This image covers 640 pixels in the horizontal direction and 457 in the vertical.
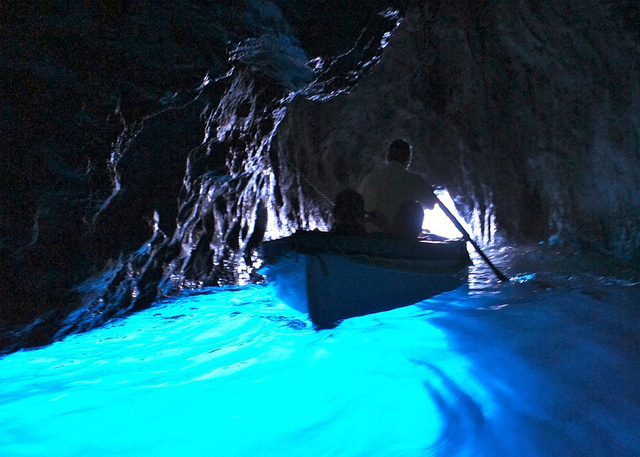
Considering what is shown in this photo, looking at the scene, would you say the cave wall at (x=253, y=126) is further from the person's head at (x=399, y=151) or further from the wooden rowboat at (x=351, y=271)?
the wooden rowboat at (x=351, y=271)

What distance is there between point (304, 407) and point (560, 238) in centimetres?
549

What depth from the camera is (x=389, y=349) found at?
381cm

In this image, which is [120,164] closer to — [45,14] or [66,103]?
[66,103]

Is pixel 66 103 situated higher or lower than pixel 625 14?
lower

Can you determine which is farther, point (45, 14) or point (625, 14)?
point (625, 14)

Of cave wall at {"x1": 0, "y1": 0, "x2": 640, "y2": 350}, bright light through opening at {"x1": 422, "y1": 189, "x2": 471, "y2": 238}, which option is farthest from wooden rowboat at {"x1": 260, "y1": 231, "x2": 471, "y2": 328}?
bright light through opening at {"x1": 422, "y1": 189, "x2": 471, "y2": 238}

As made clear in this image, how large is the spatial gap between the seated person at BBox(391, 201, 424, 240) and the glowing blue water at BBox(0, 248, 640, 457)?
0.97m

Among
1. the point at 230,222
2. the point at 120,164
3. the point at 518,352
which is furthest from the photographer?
the point at 230,222

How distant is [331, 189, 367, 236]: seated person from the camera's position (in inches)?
157

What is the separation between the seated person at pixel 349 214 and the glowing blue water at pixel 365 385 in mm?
1072

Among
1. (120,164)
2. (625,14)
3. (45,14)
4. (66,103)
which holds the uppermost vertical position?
(625,14)

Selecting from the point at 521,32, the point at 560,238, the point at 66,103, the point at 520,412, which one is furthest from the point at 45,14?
the point at 560,238

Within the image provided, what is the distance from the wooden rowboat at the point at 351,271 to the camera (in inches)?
148

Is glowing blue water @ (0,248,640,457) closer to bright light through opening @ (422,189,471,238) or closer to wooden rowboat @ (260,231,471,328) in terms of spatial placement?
wooden rowboat @ (260,231,471,328)
